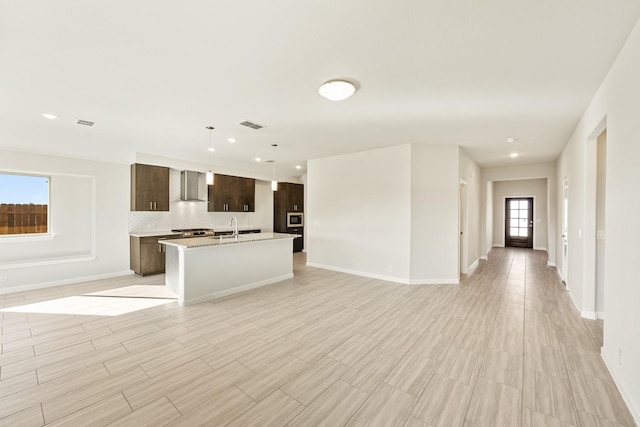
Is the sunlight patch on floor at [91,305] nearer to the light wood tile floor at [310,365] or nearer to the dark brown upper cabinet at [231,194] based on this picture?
the light wood tile floor at [310,365]

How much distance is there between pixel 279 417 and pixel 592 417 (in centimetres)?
213

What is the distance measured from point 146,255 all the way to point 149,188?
4.76ft

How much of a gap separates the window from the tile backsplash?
1385mm

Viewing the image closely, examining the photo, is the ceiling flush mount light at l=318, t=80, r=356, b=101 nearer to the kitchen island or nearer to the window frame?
the kitchen island

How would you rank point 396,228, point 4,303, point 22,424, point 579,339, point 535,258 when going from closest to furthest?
point 22,424 → point 579,339 → point 4,303 → point 396,228 → point 535,258

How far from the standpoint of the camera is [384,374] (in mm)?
2334

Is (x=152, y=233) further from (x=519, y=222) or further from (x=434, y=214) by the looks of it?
(x=519, y=222)

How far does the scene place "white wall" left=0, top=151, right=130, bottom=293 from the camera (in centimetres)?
471

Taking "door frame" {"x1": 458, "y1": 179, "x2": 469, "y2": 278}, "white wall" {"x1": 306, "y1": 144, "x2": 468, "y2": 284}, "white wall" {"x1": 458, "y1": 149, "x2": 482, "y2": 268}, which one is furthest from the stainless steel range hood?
"door frame" {"x1": 458, "y1": 179, "x2": 469, "y2": 278}

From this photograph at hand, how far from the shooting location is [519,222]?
10.2 meters

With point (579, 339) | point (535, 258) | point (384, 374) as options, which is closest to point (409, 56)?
point (384, 374)

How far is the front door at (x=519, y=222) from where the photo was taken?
10.00 meters

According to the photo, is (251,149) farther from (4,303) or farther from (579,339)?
(579,339)

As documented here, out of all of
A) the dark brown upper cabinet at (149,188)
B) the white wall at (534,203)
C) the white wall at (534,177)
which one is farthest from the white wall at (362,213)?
the white wall at (534,203)
